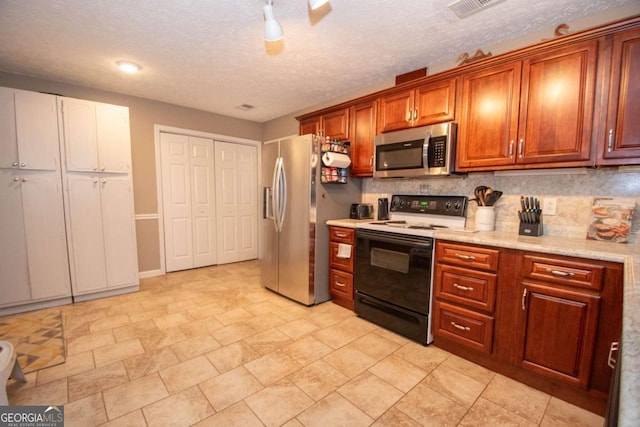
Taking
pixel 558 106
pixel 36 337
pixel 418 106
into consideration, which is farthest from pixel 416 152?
pixel 36 337

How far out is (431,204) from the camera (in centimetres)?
277

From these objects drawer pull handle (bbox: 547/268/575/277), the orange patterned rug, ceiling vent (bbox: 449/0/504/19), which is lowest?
the orange patterned rug

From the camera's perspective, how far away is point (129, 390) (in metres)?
1.73

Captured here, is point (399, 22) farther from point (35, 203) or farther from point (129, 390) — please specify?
point (35, 203)

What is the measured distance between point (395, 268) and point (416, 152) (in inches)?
40.8

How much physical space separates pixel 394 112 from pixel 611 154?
1.59 metres

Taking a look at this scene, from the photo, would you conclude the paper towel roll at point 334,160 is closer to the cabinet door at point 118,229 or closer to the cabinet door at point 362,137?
the cabinet door at point 362,137

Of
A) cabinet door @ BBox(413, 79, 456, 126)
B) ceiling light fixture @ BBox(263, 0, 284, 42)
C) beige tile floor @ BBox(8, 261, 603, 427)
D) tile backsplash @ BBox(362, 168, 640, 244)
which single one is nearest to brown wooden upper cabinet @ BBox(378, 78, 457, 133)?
cabinet door @ BBox(413, 79, 456, 126)

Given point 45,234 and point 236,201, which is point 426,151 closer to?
point 236,201

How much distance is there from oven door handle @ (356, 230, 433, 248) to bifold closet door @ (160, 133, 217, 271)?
2.80 metres

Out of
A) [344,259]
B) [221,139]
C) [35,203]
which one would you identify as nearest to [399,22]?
[344,259]

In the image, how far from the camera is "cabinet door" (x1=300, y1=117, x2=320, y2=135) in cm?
353

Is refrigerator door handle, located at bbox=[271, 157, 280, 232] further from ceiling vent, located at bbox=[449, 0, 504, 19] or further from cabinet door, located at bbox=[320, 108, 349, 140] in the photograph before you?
ceiling vent, located at bbox=[449, 0, 504, 19]

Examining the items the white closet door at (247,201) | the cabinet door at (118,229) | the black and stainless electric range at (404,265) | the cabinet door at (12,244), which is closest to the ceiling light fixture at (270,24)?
the black and stainless electric range at (404,265)
